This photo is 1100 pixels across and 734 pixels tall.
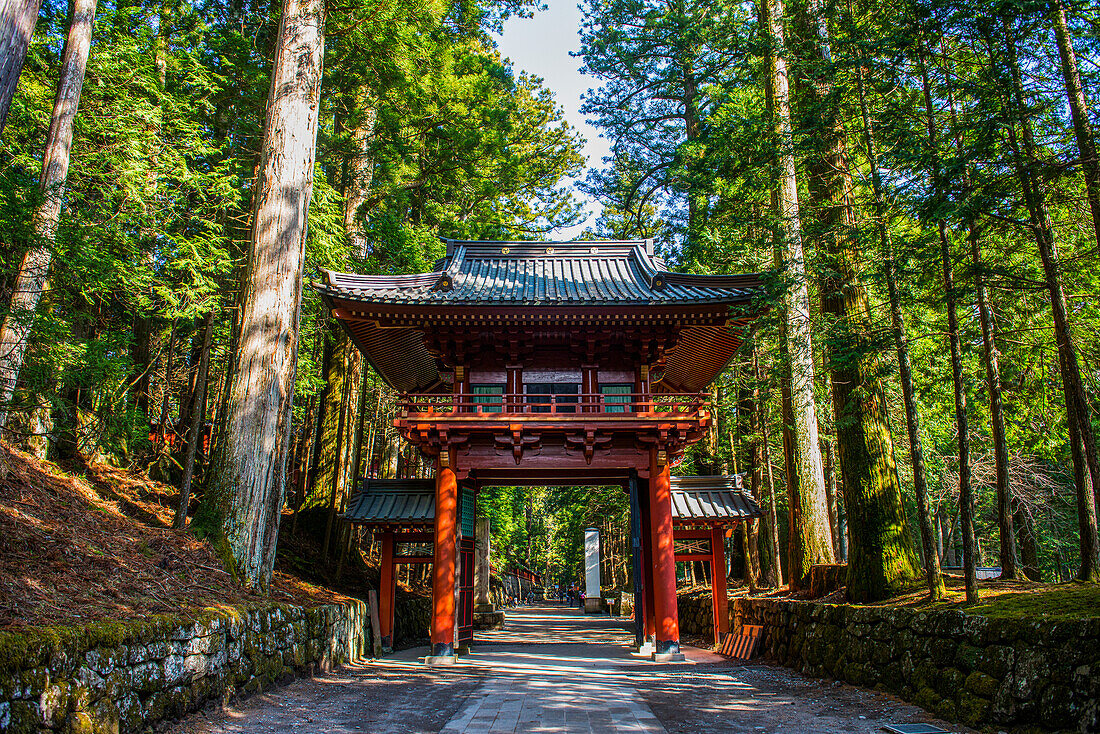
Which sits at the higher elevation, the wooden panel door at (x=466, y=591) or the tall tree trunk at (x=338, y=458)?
the tall tree trunk at (x=338, y=458)

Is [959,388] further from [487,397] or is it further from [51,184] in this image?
[51,184]

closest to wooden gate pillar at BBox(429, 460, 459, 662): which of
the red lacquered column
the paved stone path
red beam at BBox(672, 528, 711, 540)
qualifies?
the red lacquered column

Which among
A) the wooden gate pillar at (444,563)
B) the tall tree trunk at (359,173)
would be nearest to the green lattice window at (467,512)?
the wooden gate pillar at (444,563)

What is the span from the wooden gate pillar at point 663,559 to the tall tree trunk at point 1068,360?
552 centimetres

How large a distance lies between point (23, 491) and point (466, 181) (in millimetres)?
14063

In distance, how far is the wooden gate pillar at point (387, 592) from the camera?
12125mm

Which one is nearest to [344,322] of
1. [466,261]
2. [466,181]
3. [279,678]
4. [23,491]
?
[466,261]

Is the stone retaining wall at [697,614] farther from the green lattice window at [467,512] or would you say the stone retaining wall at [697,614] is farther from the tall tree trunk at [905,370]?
the tall tree trunk at [905,370]

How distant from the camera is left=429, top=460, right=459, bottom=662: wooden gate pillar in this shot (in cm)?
1007

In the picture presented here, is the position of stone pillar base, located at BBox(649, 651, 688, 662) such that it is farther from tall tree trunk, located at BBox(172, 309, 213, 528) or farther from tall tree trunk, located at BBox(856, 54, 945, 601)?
tall tree trunk, located at BBox(172, 309, 213, 528)

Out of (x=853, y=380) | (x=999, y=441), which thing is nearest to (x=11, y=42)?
(x=999, y=441)

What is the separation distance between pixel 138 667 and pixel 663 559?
25.5ft

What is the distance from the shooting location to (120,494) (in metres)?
9.78

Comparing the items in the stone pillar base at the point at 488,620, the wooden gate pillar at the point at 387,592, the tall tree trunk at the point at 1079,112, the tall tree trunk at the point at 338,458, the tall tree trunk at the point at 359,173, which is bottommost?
the stone pillar base at the point at 488,620
